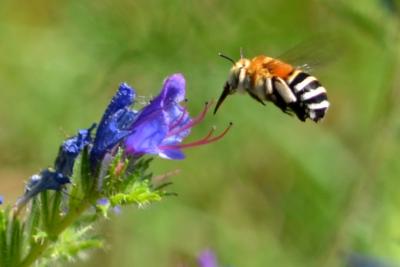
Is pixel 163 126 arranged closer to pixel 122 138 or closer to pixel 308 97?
pixel 122 138

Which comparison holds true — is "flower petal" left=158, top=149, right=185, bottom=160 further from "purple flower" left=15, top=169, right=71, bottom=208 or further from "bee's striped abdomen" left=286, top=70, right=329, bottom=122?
"bee's striped abdomen" left=286, top=70, right=329, bottom=122

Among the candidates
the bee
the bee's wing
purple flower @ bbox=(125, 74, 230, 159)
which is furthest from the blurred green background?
purple flower @ bbox=(125, 74, 230, 159)

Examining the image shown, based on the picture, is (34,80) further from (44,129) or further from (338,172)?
(338,172)

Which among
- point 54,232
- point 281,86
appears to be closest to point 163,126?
point 54,232

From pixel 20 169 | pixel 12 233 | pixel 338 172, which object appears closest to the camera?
pixel 12 233

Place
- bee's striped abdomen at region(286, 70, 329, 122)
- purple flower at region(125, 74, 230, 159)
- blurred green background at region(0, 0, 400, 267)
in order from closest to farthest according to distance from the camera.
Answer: purple flower at region(125, 74, 230, 159) → bee's striped abdomen at region(286, 70, 329, 122) → blurred green background at region(0, 0, 400, 267)

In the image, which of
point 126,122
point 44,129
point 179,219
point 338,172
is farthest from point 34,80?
point 126,122

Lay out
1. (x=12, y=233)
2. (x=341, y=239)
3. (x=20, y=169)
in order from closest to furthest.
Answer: (x=12, y=233) < (x=341, y=239) < (x=20, y=169)
